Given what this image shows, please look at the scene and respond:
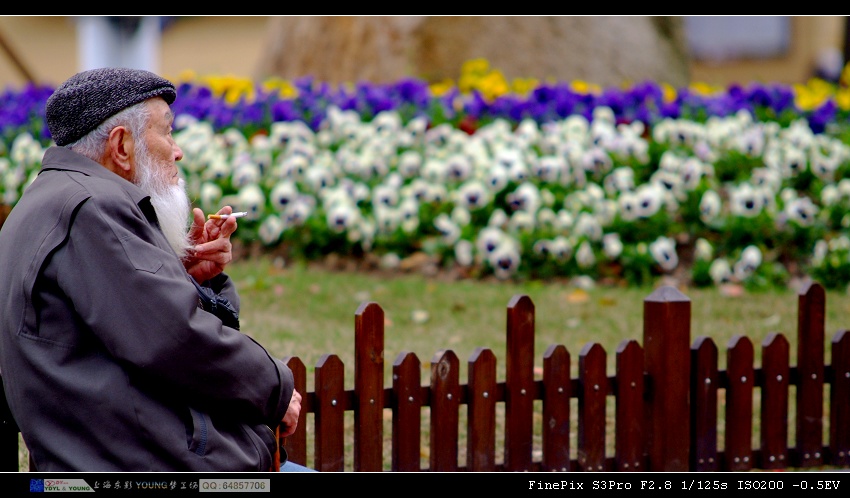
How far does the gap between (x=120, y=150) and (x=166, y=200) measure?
172 millimetres

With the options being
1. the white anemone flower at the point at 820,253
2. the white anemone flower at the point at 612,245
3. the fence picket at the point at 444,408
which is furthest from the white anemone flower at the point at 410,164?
the fence picket at the point at 444,408

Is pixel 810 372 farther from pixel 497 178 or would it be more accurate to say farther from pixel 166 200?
pixel 497 178

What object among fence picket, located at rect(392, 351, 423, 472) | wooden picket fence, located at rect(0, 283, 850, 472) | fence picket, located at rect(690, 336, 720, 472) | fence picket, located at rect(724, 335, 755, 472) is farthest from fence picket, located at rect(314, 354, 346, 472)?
fence picket, located at rect(724, 335, 755, 472)

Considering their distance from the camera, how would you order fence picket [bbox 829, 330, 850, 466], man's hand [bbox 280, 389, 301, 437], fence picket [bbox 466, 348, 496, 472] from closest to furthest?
man's hand [bbox 280, 389, 301, 437], fence picket [bbox 466, 348, 496, 472], fence picket [bbox 829, 330, 850, 466]

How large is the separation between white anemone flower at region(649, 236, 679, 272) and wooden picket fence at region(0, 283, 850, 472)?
2224mm

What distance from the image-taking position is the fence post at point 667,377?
346 cm

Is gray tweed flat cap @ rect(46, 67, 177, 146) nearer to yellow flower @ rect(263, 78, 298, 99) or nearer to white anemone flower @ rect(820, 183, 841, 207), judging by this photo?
white anemone flower @ rect(820, 183, 841, 207)

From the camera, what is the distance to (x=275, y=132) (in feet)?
22.9

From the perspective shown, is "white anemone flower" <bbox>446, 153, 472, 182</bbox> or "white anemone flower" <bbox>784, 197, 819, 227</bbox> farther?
"white anemone flower" <bbox>446, 153, 472, 182</bbox>

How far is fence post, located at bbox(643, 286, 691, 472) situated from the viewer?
3465mm

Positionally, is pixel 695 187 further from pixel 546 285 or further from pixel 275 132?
pixel 275 132

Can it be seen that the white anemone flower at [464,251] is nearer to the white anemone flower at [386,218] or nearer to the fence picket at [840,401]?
the white anemone flower at [386,218]

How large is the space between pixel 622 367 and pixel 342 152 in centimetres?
372

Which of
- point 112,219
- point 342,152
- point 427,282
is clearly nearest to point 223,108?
point 342,152
